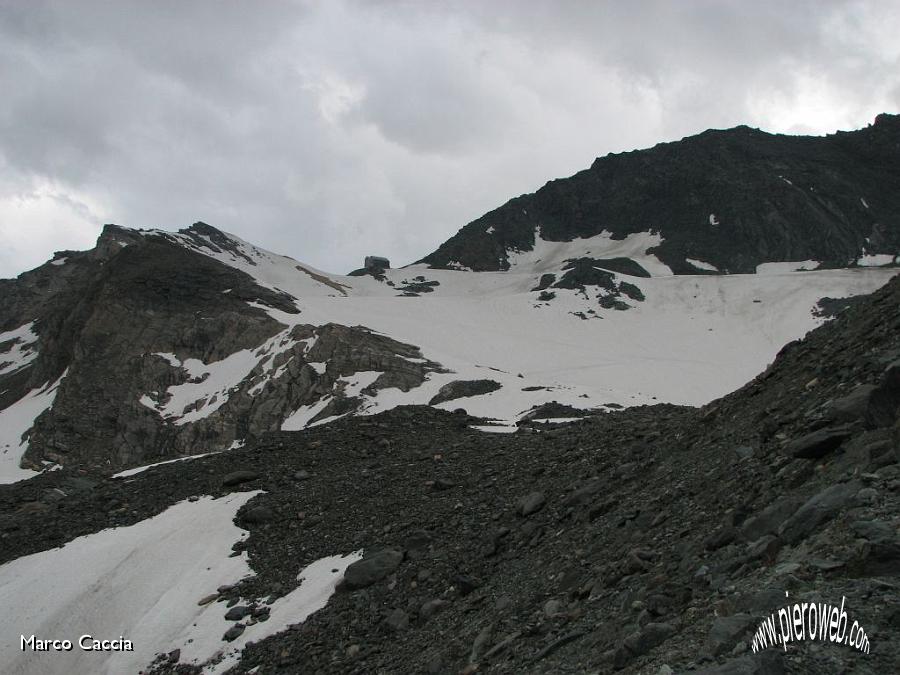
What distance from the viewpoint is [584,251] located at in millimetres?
152375

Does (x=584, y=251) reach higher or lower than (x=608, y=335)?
higher

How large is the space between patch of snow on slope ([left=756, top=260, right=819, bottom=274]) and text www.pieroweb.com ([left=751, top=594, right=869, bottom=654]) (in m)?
133

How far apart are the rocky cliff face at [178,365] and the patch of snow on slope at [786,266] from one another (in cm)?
9779

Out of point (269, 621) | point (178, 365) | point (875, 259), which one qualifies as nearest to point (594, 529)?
point (269, 621)

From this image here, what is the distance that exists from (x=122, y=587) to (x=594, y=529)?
11.2 metres

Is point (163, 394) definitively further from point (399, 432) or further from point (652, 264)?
point (652, 264)

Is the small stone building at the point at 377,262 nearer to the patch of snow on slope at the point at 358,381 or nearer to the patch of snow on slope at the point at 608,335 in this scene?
the patch of snow on slope at the point at 608,335

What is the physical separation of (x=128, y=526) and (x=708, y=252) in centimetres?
13206

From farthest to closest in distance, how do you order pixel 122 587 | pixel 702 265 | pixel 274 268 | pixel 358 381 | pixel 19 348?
pixel 702 265
pixel 274 268
pixel 19 348
pixel 358 381
pixel 122 587

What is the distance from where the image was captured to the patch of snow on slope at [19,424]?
143 ft

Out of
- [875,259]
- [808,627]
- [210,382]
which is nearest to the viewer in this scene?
[808,627]

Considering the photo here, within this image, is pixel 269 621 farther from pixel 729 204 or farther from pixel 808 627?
pixel 729 204

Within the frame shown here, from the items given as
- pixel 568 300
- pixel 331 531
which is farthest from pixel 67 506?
pixel 568 300

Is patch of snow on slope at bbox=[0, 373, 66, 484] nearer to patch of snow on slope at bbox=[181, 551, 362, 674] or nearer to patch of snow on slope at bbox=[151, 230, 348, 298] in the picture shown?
patch of snow on slope at bbox=[181, 551, 362, 674]
